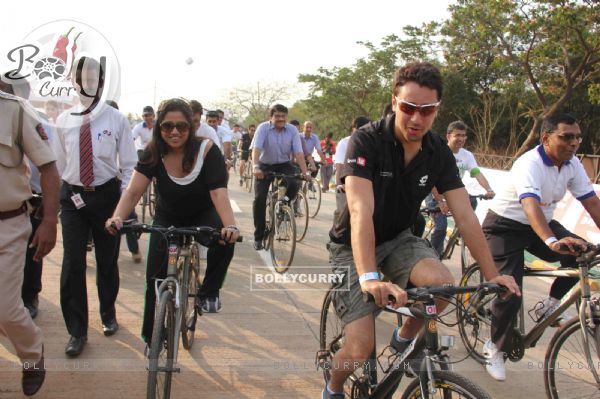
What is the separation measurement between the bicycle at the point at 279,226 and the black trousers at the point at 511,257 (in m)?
3.08

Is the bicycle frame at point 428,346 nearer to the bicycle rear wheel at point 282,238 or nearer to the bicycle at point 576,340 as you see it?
the bicycle at point 576,340

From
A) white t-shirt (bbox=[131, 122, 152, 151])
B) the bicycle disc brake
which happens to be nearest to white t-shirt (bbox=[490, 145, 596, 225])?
the bicycle disc brake

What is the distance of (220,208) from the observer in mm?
4027

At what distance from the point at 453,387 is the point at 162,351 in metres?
1.75

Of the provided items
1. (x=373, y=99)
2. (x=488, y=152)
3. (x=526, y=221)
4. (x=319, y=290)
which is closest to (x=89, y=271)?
(x=319, y=290)

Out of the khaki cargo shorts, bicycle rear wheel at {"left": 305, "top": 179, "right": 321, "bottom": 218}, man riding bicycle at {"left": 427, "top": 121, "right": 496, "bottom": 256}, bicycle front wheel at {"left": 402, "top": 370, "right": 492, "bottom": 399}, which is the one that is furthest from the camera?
bicycle rear wheel at {"left": 305, "top": 179, "right": 321, "bottom": 218}

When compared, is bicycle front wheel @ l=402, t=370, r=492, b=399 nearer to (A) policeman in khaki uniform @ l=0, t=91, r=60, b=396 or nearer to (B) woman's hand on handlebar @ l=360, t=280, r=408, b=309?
(B) woman's hand on handlebar @ l=360, t=280, r=408, b=309

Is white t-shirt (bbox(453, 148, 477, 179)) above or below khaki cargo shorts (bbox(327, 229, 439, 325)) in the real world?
above

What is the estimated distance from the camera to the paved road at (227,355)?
13.0ft

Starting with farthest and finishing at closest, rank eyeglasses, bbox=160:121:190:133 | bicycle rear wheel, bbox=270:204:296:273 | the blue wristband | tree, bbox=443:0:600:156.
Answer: tree, bbox=443:0:600:156
bicycle rear wheel, bbox=270:204:296:273
eyeglasses, bbox=160:121:190:133
the blue wristband

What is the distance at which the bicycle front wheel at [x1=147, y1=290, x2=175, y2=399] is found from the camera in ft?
10.6

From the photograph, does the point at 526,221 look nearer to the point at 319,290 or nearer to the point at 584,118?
the point at 319,290

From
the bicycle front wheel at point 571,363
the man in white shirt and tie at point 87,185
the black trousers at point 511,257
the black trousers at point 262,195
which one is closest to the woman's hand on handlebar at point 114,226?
the man in white shirt and tie at point 87,185

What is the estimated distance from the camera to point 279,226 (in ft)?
24.8
